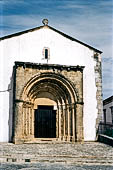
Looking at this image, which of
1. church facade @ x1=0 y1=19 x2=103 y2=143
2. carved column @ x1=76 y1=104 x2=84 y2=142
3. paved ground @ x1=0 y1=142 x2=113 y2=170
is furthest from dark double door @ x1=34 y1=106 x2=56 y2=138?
paved ground @ x1=0 y1=142 x2=113 y2=170

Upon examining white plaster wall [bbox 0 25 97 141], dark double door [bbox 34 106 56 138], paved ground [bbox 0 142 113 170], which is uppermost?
white plaster wall [bbox 0 25 97 141]

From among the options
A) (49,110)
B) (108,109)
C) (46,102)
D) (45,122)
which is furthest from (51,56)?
(108,109)

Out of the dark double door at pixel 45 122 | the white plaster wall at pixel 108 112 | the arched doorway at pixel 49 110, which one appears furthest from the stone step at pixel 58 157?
the white plaster wall at pixel 108 112

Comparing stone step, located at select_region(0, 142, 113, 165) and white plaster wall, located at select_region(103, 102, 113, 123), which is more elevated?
white plaster wall, located at select_region(103, 102, 113, 123)

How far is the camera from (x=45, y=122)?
55.7 feet

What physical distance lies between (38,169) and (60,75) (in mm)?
7961

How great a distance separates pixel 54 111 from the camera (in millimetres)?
17094

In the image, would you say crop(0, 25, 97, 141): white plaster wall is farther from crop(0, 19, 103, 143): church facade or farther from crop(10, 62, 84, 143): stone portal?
crop(10, 62, 84, 143): stone portal

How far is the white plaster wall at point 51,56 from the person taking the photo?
15.8 m

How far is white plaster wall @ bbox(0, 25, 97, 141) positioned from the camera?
624 inches

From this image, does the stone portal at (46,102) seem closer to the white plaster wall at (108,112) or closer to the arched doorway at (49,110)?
the arched doorway at (49,110)

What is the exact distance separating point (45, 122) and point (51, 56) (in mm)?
3778

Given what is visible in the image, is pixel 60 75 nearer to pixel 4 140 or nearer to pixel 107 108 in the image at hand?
pixel 4 140

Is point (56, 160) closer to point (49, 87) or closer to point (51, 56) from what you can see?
point (49, 87)
